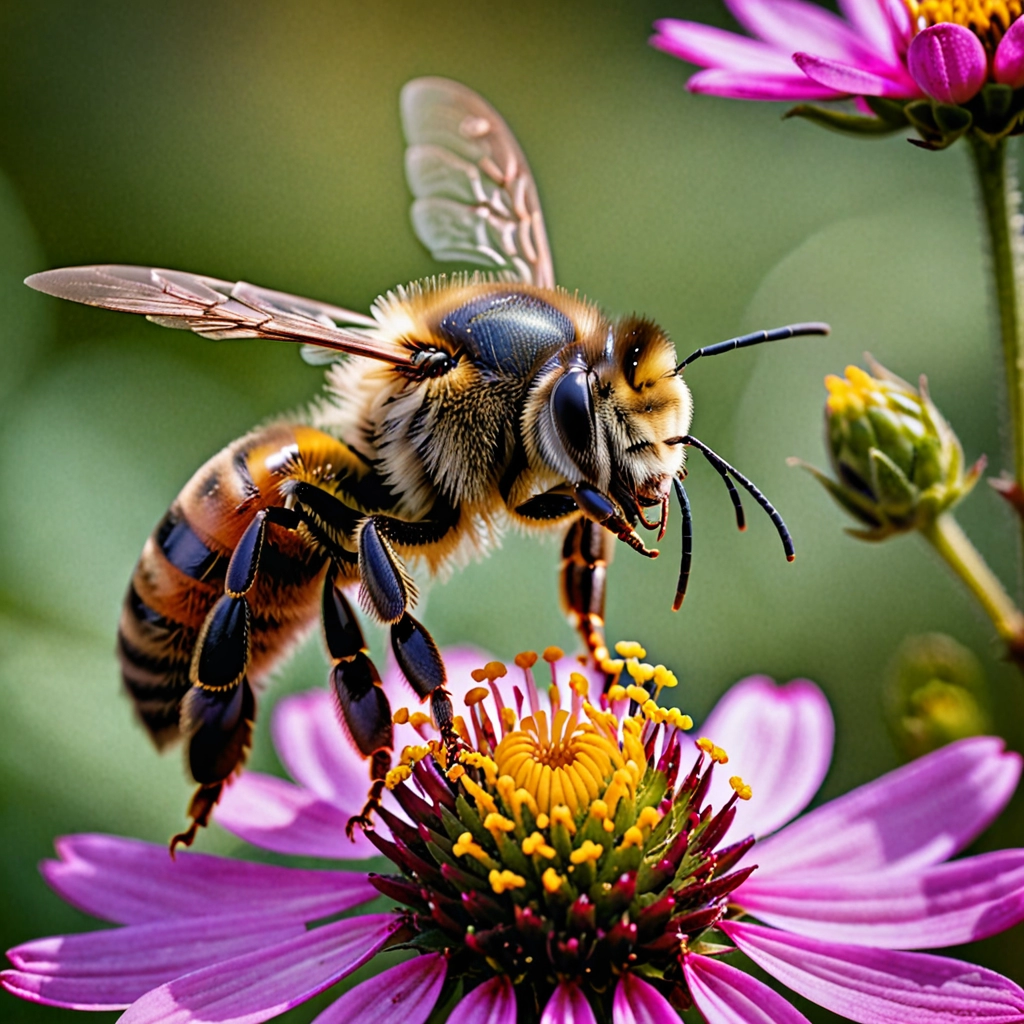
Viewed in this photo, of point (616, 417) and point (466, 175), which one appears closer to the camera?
point (616, 417)

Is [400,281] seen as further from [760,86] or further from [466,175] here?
[760,86]

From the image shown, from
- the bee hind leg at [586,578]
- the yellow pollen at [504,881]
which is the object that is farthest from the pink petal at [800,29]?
the yellow pollen at [504,881]

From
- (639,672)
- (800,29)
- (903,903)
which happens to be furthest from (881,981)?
(800,29)

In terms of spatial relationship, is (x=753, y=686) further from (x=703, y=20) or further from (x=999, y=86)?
(x=703, y=20)

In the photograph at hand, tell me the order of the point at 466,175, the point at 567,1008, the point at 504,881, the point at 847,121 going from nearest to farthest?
the point at 567,1008 < the point at 504,881 < the point at 847,121 < the point at 466,175

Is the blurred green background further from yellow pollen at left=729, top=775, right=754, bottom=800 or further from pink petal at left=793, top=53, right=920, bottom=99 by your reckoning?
pink petal at left=793, top=53, right=920, bottom=99

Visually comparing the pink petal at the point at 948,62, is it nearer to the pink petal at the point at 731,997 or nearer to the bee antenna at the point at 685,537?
the bee antenna at the point at 685,537

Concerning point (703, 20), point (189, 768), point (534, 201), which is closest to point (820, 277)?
point (703, 20)
